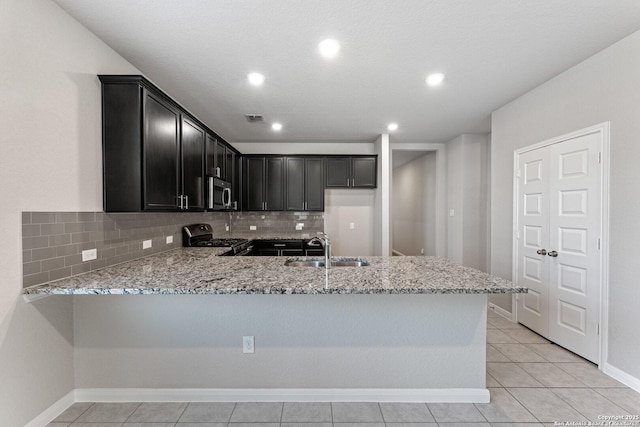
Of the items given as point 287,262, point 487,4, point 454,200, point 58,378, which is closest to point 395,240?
point 454,200

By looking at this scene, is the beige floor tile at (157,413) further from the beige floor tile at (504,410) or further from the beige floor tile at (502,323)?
the beige floor tile at (502,323)

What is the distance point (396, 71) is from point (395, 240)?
6.47 m

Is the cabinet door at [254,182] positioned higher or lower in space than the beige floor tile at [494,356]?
higher

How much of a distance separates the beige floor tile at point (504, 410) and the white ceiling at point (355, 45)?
2.65m

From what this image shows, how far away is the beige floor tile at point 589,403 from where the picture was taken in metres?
1.85

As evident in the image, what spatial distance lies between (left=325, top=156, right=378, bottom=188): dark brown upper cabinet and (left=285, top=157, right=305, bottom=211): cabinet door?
0.48 meters

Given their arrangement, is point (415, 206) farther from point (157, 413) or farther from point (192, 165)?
point (157, 413)

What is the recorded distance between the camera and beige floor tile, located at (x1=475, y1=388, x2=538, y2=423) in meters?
1.80

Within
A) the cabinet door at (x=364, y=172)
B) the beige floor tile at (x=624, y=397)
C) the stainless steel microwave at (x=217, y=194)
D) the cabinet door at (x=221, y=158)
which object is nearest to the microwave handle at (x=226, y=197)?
the stainless steel microwave at (x=217, y=194)

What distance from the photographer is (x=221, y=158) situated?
3.85 meters

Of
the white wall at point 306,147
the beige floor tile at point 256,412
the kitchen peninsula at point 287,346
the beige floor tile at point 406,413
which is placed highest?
the white wall at point 306,147

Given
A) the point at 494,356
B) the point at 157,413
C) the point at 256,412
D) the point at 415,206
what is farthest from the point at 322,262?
the point at 415,206

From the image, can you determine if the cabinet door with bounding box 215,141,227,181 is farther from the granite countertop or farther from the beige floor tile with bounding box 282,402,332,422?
the beige floor tile with bounding box 282,402,332,422

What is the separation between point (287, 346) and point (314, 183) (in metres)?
3.44
